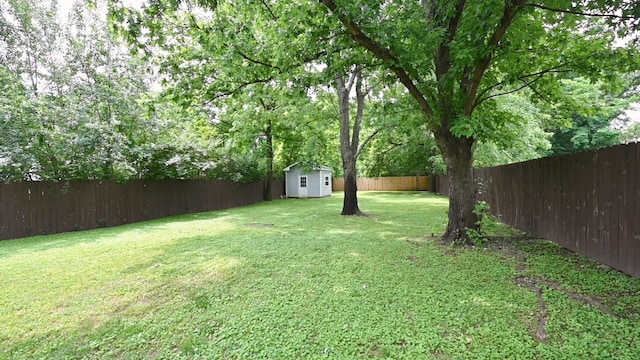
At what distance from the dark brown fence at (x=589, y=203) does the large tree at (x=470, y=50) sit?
4.20ft

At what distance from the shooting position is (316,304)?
318 centimetres

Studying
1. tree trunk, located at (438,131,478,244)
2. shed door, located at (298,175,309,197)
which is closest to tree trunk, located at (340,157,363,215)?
tree trunk, located at (438,131,478,244)

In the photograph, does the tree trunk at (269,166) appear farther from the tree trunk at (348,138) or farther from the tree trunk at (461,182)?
the tree trunk at (461,182)

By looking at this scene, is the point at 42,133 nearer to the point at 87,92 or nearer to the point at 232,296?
the point at 87,92

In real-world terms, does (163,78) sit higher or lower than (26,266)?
higher

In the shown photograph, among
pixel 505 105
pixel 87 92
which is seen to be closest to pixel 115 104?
pixel 87 92

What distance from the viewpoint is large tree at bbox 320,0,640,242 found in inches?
172

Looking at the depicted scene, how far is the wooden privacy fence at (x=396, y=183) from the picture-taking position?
92.5 feet

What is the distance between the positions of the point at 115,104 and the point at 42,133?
222 cm

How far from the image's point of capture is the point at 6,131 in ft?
24.0

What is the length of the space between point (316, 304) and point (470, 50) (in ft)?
12.4

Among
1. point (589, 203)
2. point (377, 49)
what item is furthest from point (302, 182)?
point (589, 203)

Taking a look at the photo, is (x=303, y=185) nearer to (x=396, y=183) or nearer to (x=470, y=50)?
(x=396, y=183)

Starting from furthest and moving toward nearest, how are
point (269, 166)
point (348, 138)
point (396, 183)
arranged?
1. point (396, 183)
2. point (269, 166)
3. point (348, 138)
